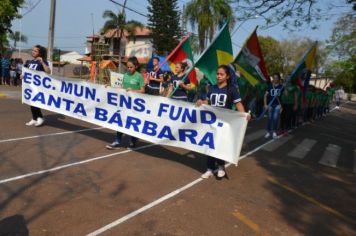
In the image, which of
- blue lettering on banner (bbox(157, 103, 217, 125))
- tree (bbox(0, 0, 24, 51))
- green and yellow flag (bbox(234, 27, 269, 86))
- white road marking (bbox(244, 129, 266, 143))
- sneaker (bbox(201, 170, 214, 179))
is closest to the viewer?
blue lettering on banner (bbox(157, 103, 217, 125))

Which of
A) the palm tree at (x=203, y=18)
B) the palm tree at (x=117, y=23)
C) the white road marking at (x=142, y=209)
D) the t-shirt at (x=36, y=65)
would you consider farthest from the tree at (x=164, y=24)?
the white road marking at (x=142, y=209)

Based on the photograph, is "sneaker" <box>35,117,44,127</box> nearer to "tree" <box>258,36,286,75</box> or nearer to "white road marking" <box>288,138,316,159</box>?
"white road marking" <box>288,138,316,159</box>

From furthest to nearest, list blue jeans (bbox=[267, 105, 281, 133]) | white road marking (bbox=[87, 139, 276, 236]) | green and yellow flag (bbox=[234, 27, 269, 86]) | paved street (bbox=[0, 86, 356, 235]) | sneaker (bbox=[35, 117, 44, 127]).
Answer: blue jeans (bbox=[267, 105, 281, 133]) → sneaker (bbox=[35, 117, 44, 127]) → green and yellow flag (bbox=[234, 27, 269, 86]) → paved street (bbox=[0, 86, 356, 235]) → white road marking (bbox=[87, 139, 276, 236])

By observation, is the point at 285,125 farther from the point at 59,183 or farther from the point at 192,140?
the point at 59,183

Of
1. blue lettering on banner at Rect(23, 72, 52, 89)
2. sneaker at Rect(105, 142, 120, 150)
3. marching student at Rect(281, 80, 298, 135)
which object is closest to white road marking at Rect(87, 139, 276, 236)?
sneaker at Rect(105, 142, 120, 150)

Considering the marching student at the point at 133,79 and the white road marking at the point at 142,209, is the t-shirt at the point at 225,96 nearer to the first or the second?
the white road marking at the point at 142,209

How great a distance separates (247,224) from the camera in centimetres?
488

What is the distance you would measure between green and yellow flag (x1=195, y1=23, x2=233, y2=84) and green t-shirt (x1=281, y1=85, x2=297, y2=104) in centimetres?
530

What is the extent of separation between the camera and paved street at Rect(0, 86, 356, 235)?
4.59 m

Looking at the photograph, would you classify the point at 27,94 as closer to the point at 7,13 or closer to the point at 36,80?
the point at 36,80

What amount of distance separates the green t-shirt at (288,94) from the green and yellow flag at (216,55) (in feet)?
17.4

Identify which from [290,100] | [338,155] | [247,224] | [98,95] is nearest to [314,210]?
[247,224]

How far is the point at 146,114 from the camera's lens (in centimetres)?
728

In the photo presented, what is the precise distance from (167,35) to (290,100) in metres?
43.1
